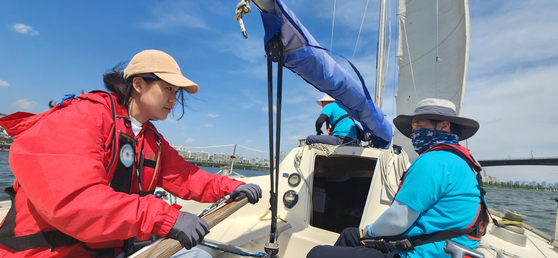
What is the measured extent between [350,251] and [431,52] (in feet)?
31.8

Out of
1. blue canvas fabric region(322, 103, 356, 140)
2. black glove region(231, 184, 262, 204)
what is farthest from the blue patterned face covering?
blue canvas fabric region(322, 103, 356, 140)

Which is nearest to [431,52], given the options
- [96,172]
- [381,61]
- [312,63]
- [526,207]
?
[381,61]

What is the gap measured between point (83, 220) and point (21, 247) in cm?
38

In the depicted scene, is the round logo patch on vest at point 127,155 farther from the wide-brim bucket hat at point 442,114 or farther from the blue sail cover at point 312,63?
the wide-brim bucket hat at point 442,114

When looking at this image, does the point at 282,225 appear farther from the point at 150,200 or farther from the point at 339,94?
the point at 150,200

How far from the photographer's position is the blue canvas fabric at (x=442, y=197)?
1.38 meters

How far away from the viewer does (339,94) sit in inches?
84.7

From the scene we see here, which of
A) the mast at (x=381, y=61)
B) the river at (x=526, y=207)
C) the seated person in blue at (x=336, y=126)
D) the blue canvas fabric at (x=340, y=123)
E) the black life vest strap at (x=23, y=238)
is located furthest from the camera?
the river at (x=526, y=207)

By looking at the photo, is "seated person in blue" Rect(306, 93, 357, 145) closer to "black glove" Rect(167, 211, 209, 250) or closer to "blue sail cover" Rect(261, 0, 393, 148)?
"blue sail cover" Rect(261, 0, 393, 148)

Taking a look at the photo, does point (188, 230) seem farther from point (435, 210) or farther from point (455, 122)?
point (455, 122)

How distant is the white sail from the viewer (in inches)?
327

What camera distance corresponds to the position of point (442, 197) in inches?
56.0

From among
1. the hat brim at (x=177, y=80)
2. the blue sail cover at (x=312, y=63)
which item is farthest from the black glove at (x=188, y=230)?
the blue sail cover at (x=312, y=63)

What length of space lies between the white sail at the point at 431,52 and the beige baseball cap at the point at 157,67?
8.40 meters
